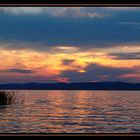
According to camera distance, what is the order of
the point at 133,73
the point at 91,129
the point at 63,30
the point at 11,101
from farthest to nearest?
the point at 63,30 → the point at 133,73 → the point at 11,101 → the point at 91,129

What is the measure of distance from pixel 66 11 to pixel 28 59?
13.9m

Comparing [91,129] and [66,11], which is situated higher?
[66,11]

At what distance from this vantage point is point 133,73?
108 feet

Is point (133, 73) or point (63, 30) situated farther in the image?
point (63, 30)

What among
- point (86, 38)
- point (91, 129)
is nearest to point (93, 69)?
point (86, 38)

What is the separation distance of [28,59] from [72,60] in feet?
16.2

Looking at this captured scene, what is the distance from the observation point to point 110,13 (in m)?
54.2

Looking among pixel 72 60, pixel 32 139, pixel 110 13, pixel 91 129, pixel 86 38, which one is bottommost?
pixel 91 129
